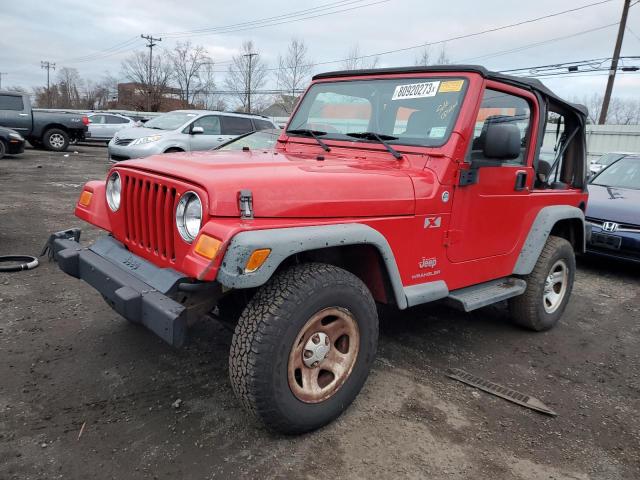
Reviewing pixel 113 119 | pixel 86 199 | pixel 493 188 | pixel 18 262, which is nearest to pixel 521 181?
pixel 493 188

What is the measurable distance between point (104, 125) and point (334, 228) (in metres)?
21.6

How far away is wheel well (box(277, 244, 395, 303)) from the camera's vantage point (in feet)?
9.18

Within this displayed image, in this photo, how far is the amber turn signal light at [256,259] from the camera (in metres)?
2.13

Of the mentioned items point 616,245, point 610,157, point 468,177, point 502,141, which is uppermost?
point 502,141

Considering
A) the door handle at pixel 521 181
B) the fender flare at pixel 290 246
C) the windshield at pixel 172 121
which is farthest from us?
the windshield at pixel 172 121

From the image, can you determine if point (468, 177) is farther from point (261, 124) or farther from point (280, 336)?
point (261, 124)

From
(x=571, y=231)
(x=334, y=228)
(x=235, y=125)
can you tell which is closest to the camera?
(x=334, y=228)

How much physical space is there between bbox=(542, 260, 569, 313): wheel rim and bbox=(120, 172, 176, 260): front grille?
3.33 m

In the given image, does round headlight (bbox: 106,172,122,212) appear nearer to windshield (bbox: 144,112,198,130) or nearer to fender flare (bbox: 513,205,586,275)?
fender flare (bbox: 513,205,586,275)

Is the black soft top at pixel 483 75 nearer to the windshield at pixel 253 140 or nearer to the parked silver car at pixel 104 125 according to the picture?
the windshield at pixel 253 140

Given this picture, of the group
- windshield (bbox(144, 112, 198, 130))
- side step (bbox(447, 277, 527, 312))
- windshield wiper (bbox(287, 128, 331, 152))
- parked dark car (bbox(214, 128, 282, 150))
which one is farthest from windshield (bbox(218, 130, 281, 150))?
side step (bbox(447, 277, 527, 312))

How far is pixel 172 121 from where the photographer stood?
472 inches

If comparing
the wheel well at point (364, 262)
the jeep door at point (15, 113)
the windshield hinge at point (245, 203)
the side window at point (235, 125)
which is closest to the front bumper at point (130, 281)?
the windshield hinge at point (245, 203)

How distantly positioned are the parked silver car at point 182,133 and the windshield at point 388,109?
7814 mm
